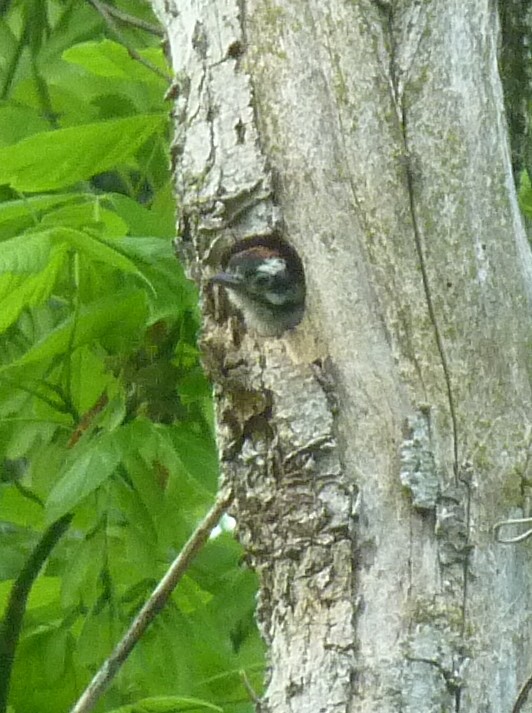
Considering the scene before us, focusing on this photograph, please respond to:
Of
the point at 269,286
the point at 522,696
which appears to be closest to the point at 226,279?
the point at 269,286

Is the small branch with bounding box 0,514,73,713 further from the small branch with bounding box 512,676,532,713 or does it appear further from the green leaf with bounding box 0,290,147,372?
the small branch with bounding box 512,676,532,713

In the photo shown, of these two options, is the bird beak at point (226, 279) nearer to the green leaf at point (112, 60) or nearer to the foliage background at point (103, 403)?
the foliage background at point (103, 403)

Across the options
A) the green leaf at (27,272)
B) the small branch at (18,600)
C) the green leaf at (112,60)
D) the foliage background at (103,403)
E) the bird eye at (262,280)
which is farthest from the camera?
the small branch at (18,600)

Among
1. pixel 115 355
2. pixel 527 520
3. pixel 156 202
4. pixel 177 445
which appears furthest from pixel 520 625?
pixel 156 202

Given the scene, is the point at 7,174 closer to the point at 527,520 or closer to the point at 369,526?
the point at 369,526

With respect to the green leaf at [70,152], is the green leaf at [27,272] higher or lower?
lower

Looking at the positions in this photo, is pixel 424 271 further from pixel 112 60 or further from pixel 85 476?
pixel 112 60

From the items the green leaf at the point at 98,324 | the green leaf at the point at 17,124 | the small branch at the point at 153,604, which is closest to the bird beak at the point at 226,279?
the small branch at the point at 153,604
